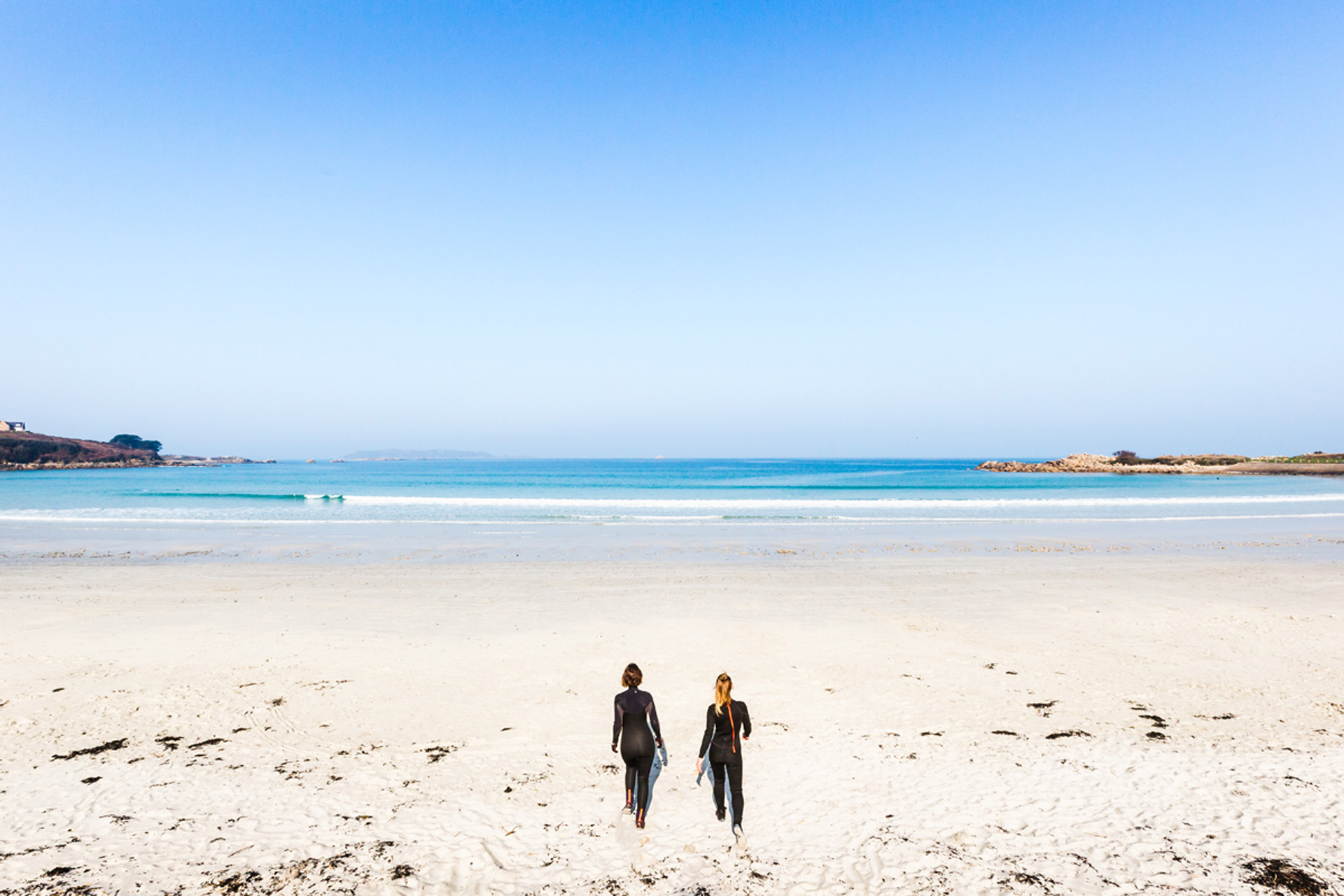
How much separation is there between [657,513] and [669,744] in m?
26.9

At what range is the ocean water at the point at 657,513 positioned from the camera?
24078mm

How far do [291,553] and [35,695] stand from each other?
12.4 metres

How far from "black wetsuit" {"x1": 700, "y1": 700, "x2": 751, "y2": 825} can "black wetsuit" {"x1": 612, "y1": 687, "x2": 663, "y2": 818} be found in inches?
16.5

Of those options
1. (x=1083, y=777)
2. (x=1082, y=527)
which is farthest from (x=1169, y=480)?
(x=1083, y=777)

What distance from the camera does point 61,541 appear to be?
22.6m

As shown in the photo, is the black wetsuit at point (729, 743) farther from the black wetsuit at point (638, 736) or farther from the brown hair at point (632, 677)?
the brown hair at point (632, 677)

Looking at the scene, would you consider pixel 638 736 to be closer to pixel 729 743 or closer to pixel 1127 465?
pixel 729 743

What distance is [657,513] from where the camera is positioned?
33875 millimetres

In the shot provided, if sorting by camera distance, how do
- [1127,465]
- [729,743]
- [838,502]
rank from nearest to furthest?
[729,743]
[838,502]
[1127,465]

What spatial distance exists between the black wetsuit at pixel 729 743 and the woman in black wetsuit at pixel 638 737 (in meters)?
0.42

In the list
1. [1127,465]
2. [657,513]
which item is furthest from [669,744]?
[1127,465]

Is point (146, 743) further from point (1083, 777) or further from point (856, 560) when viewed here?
point (856, 560)

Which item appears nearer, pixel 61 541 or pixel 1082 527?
pixel 61 541

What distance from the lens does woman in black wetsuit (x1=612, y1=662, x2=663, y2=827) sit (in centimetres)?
517
